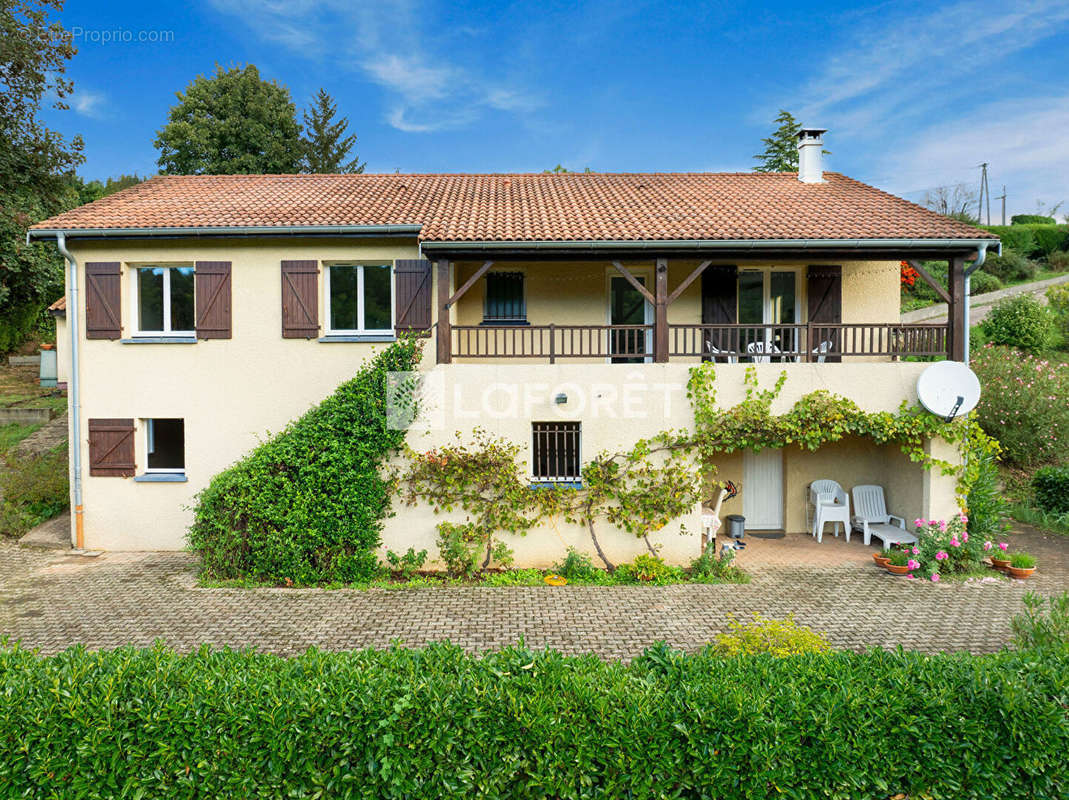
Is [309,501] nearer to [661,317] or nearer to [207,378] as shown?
[207,378]

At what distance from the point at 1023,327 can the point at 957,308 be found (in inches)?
535

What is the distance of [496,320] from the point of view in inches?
480

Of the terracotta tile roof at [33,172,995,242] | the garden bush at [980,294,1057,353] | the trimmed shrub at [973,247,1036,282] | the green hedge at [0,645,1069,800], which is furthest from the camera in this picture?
the trimmed shrub at [973,247,1036,282]

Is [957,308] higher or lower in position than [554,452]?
higher

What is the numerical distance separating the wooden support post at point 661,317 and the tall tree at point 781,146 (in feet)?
61.6

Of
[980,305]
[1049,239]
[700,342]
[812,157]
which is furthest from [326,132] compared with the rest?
[1049,239]

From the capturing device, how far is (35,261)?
17484mm

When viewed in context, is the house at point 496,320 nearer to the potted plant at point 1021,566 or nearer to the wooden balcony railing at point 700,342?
the wooden balcony railing at point 700,342

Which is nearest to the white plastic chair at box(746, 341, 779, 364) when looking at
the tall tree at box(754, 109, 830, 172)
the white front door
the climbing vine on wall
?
the climbing vine on wall

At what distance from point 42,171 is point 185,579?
1726 centimetres

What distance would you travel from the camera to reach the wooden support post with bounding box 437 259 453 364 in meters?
10.1

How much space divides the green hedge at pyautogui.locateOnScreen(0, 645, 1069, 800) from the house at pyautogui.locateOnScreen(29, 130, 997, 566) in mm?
6144

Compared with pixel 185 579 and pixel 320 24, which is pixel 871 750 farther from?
pixel 320 24

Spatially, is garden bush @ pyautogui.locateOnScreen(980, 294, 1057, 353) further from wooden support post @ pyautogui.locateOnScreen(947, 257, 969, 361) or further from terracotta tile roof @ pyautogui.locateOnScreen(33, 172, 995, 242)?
wooden support post @ pyautogui.locateOnScreen(947, 257, 969, 361)
